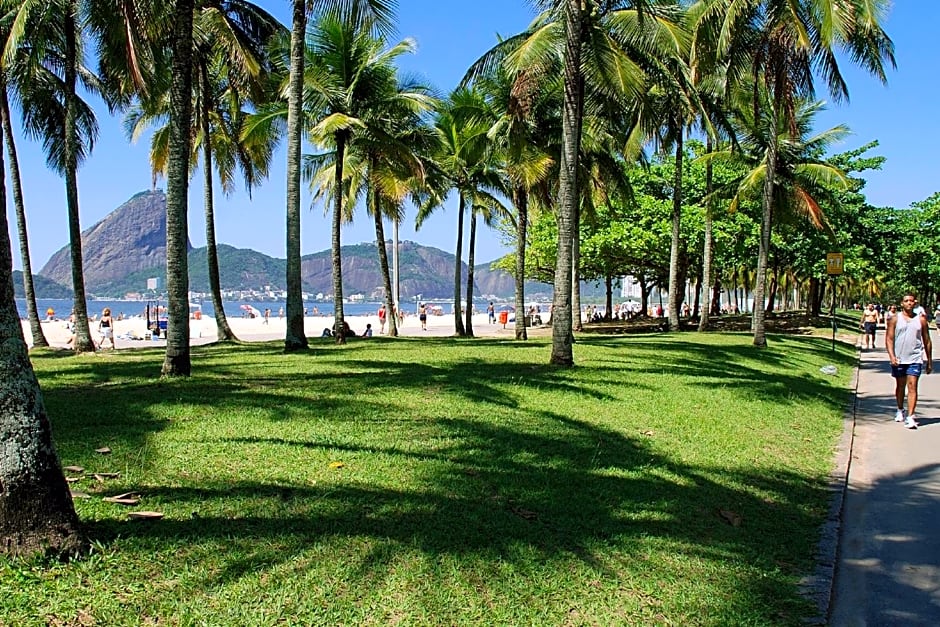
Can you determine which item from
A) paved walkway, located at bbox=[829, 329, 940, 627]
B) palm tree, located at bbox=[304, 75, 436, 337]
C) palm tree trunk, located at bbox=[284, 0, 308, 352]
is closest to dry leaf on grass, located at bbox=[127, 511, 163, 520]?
paved walkway, located at bbox=[829, 329, 940, 627]

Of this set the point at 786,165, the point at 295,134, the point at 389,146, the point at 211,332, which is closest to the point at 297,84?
the point at 295,134

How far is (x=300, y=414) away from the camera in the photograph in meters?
7.08

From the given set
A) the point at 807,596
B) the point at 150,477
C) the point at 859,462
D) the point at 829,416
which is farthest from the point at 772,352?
the point at 150,477

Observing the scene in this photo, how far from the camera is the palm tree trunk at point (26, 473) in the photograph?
3.41 m

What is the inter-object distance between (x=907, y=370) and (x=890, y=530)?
200 inches

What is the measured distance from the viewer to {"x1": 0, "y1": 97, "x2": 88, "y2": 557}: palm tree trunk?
3.41 metres

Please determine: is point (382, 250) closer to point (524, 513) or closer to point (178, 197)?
point (178, 197)

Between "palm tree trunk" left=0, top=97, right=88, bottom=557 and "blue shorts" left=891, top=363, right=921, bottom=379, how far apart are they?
9.96 meters

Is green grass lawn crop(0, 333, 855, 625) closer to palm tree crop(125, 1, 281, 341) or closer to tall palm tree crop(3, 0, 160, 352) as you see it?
tall palm tree crop(3, 0, 160, 352)

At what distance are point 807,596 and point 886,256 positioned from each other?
3369 centimetres

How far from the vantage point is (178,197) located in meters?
9.46

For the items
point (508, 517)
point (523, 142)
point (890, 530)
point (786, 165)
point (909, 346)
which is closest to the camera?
point (508, 517)

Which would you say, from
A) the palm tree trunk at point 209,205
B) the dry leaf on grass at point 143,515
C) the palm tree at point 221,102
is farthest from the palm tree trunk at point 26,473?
the palm tree trunk at point 209,205

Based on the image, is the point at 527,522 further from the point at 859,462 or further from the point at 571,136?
the point at 571,136
